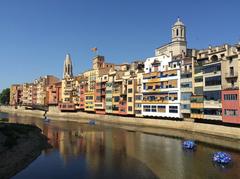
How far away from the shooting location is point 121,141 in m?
62.9

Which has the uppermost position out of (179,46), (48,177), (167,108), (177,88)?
(179,46)

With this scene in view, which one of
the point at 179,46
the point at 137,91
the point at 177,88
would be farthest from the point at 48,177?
the point at 179,46

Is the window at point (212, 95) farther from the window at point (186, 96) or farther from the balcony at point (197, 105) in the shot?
the window at point (186, 96)


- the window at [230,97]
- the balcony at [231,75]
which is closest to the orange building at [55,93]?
the balcony at [231,75]

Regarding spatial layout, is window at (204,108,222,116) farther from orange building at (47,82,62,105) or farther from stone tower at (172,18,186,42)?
orange building at (47,82,62,105)

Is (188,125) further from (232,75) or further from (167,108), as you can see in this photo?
(232,75)

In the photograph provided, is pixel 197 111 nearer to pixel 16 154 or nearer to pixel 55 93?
pixel 16 154

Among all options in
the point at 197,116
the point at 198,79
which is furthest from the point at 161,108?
the point at 198,79

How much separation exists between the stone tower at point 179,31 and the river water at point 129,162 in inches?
2314

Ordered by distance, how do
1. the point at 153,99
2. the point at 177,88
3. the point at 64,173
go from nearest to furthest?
1. the point at 64,173
2. the point at 177,88
3. the point at 153,99

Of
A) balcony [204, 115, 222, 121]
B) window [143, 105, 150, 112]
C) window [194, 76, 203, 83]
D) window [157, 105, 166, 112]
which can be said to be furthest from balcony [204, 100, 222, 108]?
window [143, 105, 150, 112]

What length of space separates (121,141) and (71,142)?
1132 cm

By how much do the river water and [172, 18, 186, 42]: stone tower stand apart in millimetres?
58773

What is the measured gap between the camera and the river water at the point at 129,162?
118ft
